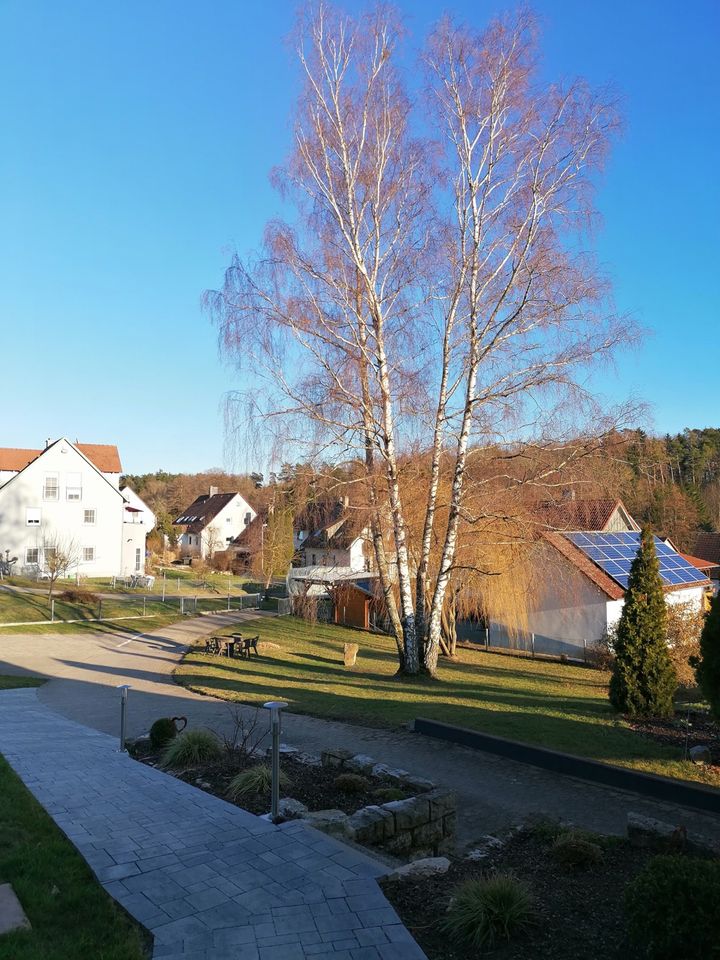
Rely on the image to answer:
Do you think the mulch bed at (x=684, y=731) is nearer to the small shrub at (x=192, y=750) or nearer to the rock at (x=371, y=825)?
the rock at (x=371, y=825)

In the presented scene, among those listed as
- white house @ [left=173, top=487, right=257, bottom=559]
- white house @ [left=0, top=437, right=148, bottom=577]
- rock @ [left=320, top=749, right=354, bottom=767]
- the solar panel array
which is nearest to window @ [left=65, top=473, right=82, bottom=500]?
white house @ [left=0, top=437, right=148, bottom=577]

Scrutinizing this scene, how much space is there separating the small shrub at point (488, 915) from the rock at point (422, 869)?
2.23ft

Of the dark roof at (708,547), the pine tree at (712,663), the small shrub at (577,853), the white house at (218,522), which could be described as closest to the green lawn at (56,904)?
the small shrub at (577,853)

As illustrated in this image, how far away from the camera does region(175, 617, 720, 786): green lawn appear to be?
33.7 feet

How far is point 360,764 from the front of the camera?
26.6ft

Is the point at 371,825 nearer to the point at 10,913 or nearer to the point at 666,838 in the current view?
the point at 666,838

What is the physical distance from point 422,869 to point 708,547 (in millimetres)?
58573

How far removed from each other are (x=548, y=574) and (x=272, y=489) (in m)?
12.5

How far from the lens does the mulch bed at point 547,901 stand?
3.92m

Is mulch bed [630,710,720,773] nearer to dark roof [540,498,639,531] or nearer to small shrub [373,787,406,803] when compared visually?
small shrub [373,787,406,803]

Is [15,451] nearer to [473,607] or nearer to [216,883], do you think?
[473,607]

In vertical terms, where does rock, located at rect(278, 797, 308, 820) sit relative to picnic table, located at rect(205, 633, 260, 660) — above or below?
above

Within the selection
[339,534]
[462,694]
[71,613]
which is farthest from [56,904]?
[71,613]

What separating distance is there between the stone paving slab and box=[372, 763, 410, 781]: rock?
1939 millimetres
